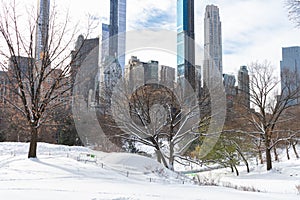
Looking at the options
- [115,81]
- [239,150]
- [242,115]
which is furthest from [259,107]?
[115,81]

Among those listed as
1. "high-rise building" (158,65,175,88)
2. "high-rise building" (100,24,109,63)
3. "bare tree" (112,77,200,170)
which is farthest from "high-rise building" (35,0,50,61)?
"high-rise building" (158,65,175,88)

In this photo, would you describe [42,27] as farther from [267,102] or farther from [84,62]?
[267,102]

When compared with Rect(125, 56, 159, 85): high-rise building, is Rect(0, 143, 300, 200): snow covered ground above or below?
below

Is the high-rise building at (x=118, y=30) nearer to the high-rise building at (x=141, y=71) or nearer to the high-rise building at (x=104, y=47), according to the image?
the high-rise building at (x=104, y=47)

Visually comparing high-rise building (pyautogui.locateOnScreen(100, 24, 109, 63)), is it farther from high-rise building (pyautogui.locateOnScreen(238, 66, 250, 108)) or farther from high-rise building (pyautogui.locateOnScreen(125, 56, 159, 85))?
high-rise building (pyautogui.locateOnScreen(238, 66, 250, 108))

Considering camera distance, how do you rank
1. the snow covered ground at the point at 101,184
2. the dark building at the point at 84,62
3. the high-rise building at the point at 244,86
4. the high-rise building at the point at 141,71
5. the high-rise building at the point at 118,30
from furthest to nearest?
the high-rise building at the point at 244,86 → the high-rise building at the point at 141,71 → the high-rise building at the point at 118,30 → the dark building at the point at 84,62 → the snow covered ground at the point at 101,184

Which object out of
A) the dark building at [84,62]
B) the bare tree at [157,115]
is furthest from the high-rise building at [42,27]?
the bare tree at [157,115]
